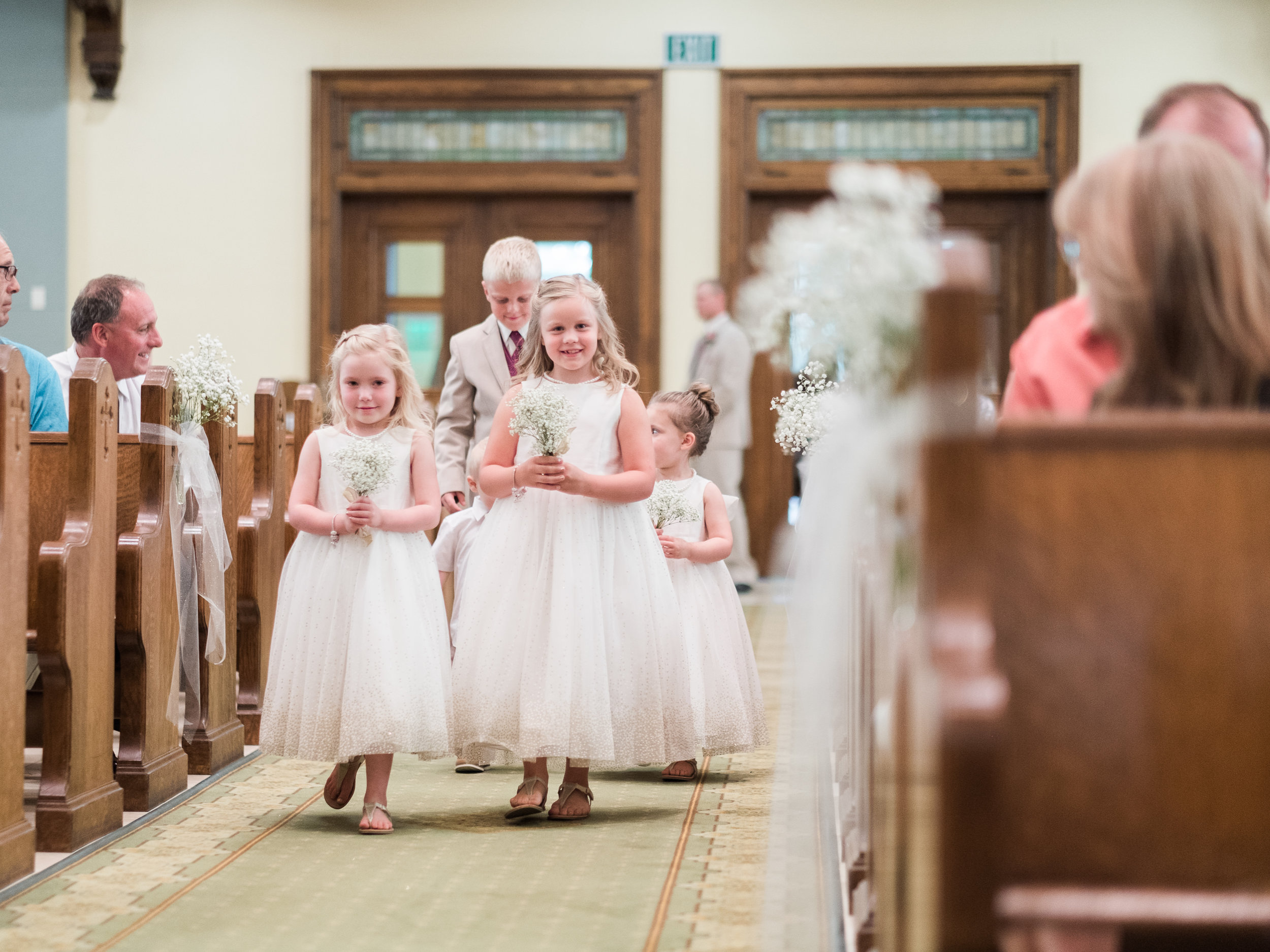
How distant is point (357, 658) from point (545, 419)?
72 cm

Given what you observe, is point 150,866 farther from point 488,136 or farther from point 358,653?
point 488,136

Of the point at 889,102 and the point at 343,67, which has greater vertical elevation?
the point at 343,67

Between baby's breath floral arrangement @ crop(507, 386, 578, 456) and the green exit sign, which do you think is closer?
baby's breath floral arrangement @ crop(507, 386, 578, 456)

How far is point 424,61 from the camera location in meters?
9.09

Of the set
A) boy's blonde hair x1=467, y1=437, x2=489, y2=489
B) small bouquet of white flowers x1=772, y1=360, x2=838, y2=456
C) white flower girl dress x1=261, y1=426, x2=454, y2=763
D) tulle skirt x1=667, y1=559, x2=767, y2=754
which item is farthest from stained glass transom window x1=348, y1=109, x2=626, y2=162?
white flower girl dress x1=261, y1=426, x2=454, y2=763

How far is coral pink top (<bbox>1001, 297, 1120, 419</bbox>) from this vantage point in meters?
1.75

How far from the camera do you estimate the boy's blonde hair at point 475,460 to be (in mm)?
4230

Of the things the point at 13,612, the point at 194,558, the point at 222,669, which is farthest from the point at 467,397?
the point at 13,612

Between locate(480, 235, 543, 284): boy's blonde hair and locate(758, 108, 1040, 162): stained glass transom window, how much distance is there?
198 inches

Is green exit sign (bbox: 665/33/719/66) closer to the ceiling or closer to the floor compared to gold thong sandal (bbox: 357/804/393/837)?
closer to the ceiling

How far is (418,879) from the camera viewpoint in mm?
2908

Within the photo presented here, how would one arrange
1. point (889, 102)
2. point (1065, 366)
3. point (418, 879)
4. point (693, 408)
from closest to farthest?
1. point (1065, 366)
2. point (418, 879)
3. point (693, 408)
4. point (889, 102)

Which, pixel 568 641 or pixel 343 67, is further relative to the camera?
pixel 343 67

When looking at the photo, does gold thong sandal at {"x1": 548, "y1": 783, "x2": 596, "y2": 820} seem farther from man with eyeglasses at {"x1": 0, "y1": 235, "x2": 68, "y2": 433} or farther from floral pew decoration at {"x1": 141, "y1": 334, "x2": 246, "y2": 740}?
man with eyeglasses at {"x1": 0, "y1": 235, "x2": 68, "y2": 433}
